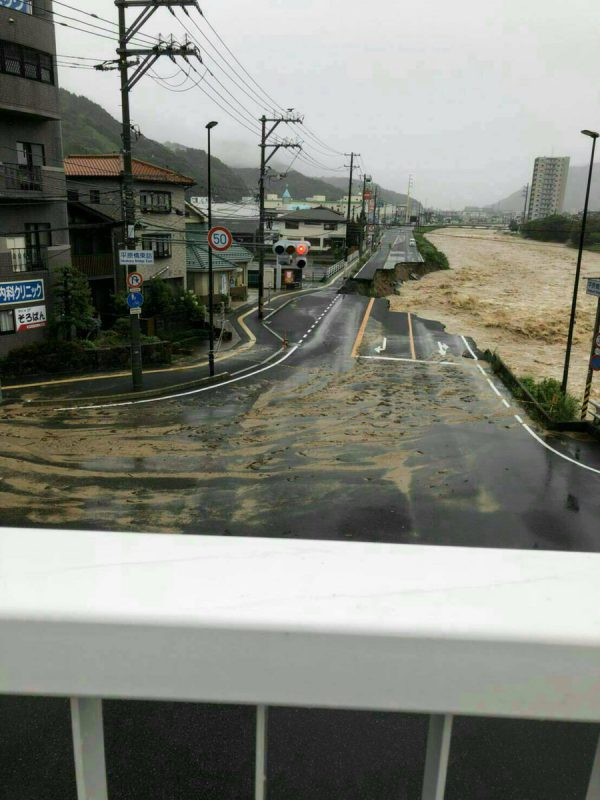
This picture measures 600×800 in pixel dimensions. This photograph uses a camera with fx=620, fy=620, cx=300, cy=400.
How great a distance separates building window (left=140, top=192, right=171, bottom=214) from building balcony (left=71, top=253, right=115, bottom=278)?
4.57 m

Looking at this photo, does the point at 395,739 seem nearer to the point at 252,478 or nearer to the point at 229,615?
the point at 229,615

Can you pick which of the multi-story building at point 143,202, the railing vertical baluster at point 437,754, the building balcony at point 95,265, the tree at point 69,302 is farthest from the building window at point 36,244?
the railing vertical baluster at point 437,754

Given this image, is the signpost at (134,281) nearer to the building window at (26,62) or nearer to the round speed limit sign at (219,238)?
the round speed limit sign at (219,238)

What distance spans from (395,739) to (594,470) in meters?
15.5

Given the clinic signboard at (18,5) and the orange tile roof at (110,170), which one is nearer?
the clinic signboard at (18,5)

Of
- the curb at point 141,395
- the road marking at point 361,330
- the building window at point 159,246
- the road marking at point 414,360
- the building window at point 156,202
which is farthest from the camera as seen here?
the building window at point 159,246

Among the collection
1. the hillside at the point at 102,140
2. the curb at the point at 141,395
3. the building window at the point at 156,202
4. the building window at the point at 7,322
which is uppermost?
the hillside at the point at 102,140

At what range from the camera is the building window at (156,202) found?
3631 cm

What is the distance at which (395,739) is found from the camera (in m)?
2.96

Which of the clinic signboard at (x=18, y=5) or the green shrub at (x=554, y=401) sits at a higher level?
the clinic signboard at (x=18, y=5)

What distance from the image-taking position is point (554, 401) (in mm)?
21812

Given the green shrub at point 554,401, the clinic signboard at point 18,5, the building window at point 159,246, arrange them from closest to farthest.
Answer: the green shrub at point 554,401, the clinic signboard at point 18,5, the building window at point 159,246

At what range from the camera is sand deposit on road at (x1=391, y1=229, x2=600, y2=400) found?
118 feet

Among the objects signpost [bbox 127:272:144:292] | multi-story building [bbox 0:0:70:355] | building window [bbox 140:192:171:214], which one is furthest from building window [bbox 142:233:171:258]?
signpost [bbox 127:272:144:292]
